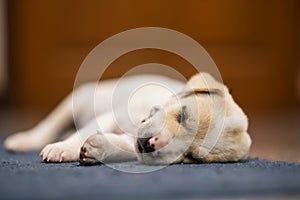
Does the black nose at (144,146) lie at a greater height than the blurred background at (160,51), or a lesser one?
lesser

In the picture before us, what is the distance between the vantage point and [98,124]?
180cm

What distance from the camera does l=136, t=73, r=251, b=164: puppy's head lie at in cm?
146

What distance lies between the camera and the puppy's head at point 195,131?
1.46 metres

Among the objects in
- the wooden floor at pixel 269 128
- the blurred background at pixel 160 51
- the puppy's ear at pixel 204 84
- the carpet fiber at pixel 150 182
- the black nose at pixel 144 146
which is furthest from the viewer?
the blurred background at pixel 160 51

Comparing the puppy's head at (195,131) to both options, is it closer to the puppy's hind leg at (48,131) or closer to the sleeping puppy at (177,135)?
the sleeping puppy at (177,135)

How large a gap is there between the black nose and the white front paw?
0.59 feet

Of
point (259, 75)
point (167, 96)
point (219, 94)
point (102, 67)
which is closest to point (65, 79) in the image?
point (102, 67)

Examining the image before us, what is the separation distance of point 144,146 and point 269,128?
160cm

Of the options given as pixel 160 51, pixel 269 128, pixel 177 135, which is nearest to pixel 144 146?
pixel 177 135

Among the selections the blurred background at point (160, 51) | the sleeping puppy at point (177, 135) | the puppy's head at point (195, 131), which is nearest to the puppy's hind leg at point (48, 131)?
the sleeping puppy at point (177, 135)

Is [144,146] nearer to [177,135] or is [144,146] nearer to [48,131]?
[177,135]

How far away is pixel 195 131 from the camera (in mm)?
1482

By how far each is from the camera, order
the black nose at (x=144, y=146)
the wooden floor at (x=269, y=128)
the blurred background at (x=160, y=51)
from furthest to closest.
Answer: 1. the blurred background at (x=160, y=51)
2. the wooden floor at (x=269, y=128)
3. the black nose at (x=144, y=146)

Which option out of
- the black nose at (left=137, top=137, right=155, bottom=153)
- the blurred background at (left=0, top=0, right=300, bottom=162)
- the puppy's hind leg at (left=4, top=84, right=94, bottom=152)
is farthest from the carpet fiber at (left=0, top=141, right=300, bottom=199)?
the blurred background at (left=0, top=0, right=300, bottom=162)
